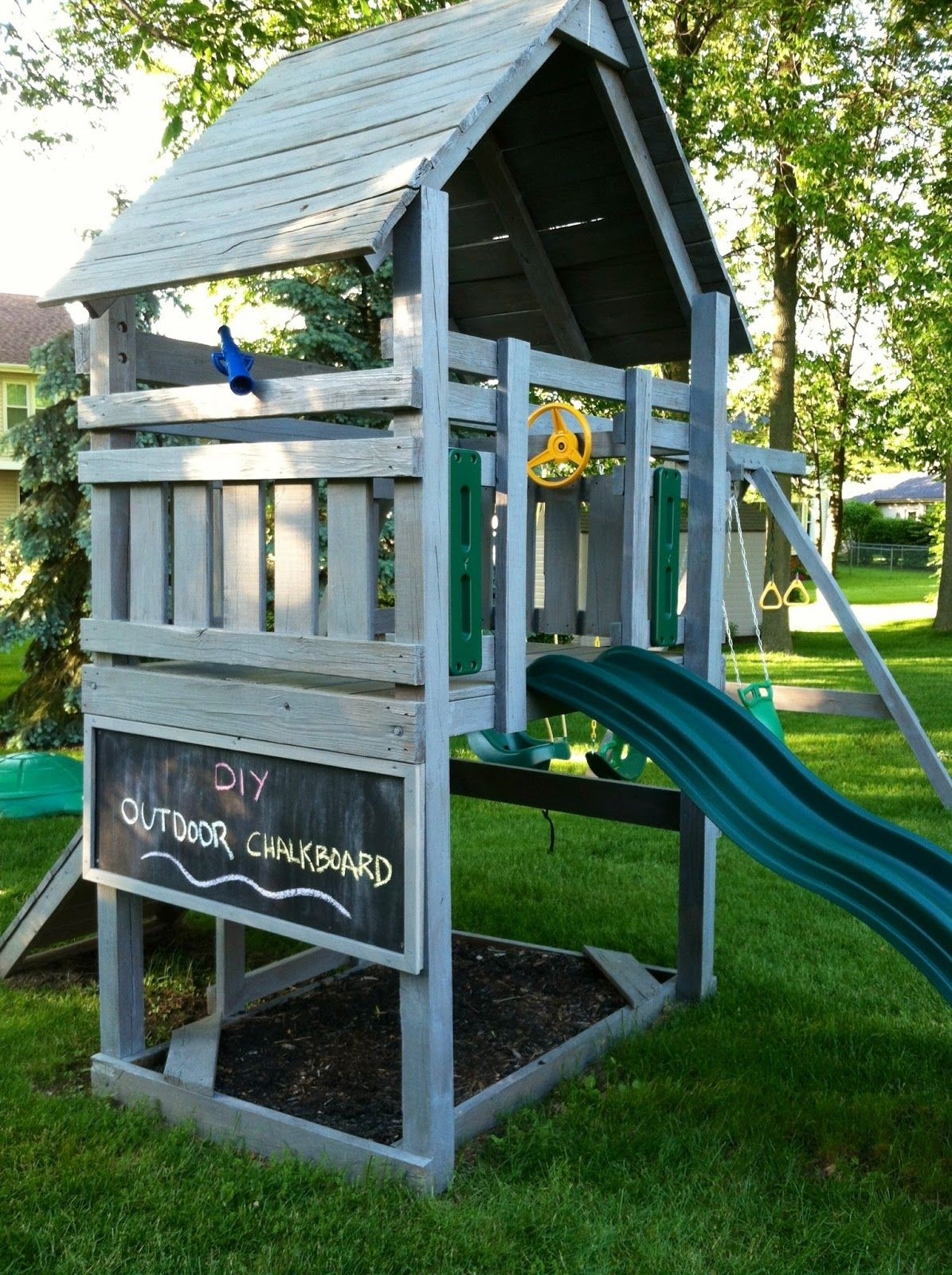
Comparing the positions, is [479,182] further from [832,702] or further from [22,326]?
[22,326]

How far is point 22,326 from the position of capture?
92.5 feet

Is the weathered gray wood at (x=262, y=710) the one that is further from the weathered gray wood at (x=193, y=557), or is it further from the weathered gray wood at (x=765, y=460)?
the weathered gray wood at (x=765, y=460)

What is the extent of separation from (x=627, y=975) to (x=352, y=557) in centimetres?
222

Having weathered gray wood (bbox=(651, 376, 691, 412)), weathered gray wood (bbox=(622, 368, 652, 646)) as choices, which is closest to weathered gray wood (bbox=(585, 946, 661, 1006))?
weathered gray wood (bbox=(622, 368, 652, 646))

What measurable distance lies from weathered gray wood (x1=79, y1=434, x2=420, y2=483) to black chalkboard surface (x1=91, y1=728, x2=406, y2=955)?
32.0 inches

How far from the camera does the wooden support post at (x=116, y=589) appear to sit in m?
3.82

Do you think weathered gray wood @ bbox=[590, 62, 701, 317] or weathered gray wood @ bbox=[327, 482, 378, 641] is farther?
weathered gray wood @ bbox=[590, 62, 701, 317]

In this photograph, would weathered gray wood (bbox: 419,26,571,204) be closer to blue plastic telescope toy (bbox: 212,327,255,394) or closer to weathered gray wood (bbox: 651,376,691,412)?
blue plastic telescope toy (bbox: 212,327,255,394)

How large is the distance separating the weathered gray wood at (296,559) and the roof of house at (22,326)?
24.7m

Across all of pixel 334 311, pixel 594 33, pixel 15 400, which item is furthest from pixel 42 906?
pixel 15 400

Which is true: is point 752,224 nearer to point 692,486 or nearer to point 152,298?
point 152,298

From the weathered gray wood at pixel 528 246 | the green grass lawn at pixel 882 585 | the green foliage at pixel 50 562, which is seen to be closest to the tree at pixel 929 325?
the green grass lawn at pixel 882 585

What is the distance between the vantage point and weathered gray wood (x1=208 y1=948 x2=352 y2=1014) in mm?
4402

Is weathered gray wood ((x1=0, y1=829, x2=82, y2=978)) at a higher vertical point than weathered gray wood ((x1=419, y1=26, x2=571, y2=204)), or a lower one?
lower
